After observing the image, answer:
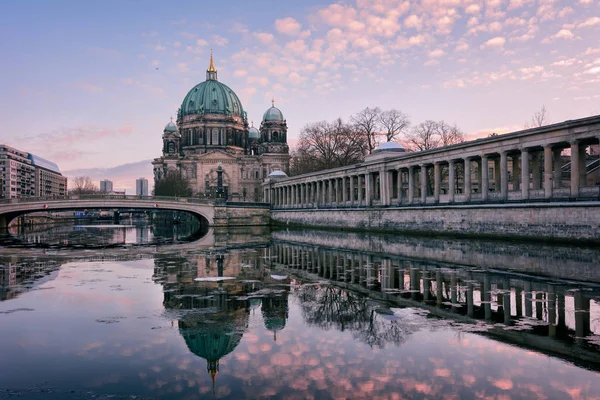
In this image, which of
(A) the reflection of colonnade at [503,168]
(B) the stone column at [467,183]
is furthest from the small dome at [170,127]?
(B) the stone column at [467,183]

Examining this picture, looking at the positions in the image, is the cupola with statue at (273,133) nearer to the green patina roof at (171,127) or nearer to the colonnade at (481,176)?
the green patina roof at (171,127)

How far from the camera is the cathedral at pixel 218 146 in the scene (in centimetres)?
13200

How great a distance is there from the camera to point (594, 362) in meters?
8.10

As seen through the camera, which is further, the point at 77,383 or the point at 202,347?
the point at 202,347

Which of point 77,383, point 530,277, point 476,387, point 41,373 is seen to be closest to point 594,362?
point 476,387

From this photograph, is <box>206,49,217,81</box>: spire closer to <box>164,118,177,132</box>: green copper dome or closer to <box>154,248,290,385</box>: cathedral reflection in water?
<box>164,118,177,132</box>: green copper dome

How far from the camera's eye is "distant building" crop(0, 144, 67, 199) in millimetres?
145500

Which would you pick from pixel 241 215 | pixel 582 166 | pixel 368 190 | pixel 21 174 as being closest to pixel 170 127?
pixel 21 174

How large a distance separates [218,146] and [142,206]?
7097 cm

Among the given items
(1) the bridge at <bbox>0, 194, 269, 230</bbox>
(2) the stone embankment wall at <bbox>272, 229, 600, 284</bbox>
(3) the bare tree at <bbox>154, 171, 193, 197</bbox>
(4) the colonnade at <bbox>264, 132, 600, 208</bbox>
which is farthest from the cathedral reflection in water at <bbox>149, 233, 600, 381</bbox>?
(3) the bare tree at <bbox>154, 171, 193, 197</bbox>

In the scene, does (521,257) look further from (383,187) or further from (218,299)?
(383,187)

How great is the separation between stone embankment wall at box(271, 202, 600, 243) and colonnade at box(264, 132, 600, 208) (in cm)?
101

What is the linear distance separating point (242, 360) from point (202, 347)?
1.11 metres

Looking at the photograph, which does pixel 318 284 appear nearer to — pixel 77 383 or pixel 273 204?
pixel 77 383
